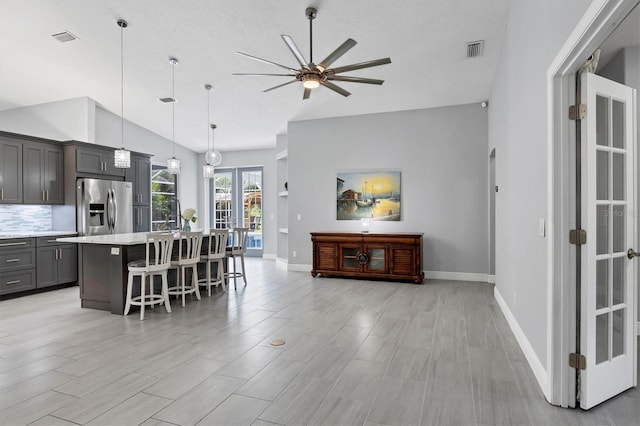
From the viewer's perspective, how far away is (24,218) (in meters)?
6.22

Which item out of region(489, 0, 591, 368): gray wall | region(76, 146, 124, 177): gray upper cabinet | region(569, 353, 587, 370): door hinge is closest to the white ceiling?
region(489, 0, 591, 368): gray wall

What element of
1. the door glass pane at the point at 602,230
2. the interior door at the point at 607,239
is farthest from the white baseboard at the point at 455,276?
the door glass pane at the point at 602,230

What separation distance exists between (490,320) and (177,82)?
5.81 m

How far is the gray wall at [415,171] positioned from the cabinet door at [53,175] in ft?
13.6

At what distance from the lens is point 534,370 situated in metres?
2.69

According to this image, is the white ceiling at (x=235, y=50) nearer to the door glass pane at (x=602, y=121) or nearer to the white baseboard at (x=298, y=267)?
the door glass pane at (x=602, y=121)

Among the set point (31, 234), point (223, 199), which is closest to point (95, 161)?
point (31, 234)

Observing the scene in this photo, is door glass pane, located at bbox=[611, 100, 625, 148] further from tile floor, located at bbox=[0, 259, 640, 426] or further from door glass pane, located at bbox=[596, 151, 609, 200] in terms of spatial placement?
tile floor, located at bbox=[0, 259, 640, 426]

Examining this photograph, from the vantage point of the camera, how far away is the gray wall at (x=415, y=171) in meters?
6.32

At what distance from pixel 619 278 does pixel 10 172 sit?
7656 mm

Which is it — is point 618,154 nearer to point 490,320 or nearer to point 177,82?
point 490,320

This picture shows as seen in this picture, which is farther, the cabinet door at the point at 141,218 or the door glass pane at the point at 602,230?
the cabinet door at the point at 141,218

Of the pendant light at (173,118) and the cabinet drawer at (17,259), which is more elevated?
the pendant light at (173,118)

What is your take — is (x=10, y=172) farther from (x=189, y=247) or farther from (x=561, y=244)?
(x=561, y=244)
